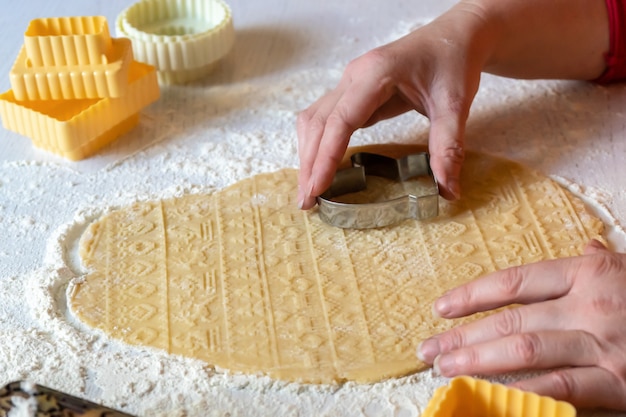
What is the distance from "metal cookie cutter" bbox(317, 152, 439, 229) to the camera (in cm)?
106

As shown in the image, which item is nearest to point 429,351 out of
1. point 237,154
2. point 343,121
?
point 343,121

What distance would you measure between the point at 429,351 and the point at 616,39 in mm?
723

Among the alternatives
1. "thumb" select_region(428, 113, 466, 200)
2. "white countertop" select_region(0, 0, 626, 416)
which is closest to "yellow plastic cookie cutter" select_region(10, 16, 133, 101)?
"white countertop" select_region(0, 0, 626, 416)

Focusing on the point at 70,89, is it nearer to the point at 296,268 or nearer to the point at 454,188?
the point at 296,268

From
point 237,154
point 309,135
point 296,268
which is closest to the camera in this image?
point 296,268

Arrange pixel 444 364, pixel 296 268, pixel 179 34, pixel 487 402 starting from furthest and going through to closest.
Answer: pixel 179 34 < pixel 296 268 < pixel 444 364 < pixel 487 402

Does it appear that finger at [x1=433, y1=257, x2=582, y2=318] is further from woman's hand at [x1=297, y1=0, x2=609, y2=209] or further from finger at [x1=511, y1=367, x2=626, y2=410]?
woman's hand at [x1=297, y1=0, x2=609, y2=209]

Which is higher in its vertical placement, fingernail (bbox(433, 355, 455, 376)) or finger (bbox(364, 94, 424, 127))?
finger (bbox(364, 94, 424, 127))

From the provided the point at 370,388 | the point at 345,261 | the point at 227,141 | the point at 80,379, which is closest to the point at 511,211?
the point at 345,261

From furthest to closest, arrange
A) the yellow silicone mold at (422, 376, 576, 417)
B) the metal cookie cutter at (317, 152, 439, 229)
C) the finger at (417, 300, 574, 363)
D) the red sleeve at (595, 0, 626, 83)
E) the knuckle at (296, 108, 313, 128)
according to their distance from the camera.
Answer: the red sleeve at (595, 0, 626, 83) < the knuckle at (296, 108, 313, 128) < the metal cookie cutter at (317, 152, 439, 229) < the finger at (417, 300, 574, 363) < the yellow silicone mold at (422, 376, 576, 417)

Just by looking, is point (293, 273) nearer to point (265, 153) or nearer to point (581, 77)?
point (265, 153)

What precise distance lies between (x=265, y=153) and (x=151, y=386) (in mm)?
483

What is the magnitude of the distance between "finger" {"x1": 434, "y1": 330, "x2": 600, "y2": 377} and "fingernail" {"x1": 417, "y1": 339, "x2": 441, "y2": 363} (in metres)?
0.03

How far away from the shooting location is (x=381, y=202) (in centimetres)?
106
